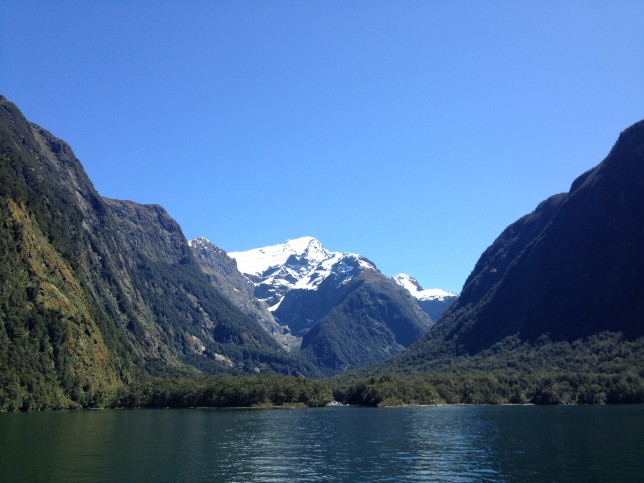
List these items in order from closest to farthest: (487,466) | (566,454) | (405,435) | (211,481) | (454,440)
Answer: (211,481) → (487,466) → (566,454) → (454,440) → (405,435)

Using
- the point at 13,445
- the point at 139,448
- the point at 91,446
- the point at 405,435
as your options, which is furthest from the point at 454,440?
the point at 13,445

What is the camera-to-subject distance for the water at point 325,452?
85500 millimetres

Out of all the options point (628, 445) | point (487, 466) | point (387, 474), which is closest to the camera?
point (387, 474)

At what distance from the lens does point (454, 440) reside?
132125 mm

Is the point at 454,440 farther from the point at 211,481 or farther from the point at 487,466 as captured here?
the point at 211,481

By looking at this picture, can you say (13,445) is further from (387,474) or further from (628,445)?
(628,445)

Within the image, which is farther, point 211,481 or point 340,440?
point 340,440

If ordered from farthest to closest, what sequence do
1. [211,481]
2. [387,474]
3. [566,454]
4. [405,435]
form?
[405,435] → [566,454] → [387,474] → [211,481]

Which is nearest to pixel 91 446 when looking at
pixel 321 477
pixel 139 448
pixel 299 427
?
pixel 139 448

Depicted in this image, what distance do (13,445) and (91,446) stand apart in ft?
43.0

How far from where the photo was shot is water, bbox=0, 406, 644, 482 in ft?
281

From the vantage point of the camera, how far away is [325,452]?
367 feet

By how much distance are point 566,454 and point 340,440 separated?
156ft

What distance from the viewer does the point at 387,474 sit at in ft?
286
